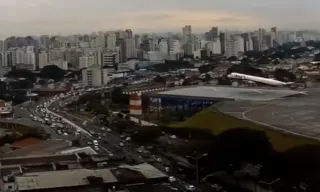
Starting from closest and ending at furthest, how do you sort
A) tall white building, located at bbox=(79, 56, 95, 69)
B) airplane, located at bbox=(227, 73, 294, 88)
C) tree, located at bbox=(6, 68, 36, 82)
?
airplane, located at bbox=(227, 73, 294, 88)
tree, located at bbox=(6, 68, 36, 82)
tall white building, located at bbox=(79, 56, 95, 69)

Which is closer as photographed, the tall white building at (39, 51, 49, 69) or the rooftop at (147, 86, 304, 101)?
the rooftop at (147, 86, 304, 101)

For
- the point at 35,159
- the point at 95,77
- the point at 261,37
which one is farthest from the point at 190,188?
the point at 261,37

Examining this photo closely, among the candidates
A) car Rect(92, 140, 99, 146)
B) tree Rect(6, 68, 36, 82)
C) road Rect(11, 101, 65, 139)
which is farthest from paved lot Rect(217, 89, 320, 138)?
tree Rect(6, 68, 36, 82)

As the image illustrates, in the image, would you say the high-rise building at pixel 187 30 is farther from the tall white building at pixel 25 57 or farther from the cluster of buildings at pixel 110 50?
the tall white building at pixel 25 57

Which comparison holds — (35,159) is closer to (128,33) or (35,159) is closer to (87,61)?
(87,61)

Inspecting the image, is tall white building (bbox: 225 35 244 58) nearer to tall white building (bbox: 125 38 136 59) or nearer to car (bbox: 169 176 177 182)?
tall white building (bbox: 125 38 136 59)
